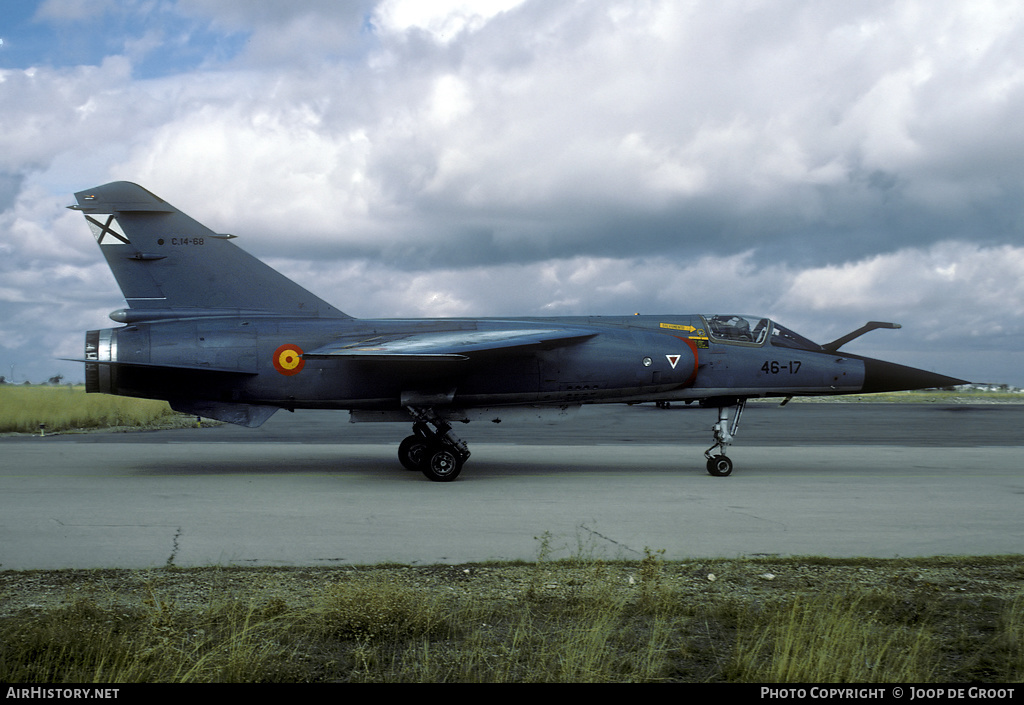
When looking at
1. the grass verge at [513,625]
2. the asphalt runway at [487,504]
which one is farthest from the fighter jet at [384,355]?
the grass verge at [513,625]

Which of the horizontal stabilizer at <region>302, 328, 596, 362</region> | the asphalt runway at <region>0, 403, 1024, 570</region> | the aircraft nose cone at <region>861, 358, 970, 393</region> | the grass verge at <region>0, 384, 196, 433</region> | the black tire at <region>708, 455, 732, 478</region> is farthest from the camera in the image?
the grass verge at <region>0, 384, 196, 433</region>

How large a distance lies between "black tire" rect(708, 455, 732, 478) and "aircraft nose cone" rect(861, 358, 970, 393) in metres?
3.21

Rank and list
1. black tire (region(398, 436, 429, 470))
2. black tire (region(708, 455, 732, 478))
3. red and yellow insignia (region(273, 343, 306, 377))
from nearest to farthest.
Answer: red and yellow insignia (region(273, 343, 306, 377))
black tire (region(708, 455, 732, 478))
black tire (region(398, 436, 429, 470))

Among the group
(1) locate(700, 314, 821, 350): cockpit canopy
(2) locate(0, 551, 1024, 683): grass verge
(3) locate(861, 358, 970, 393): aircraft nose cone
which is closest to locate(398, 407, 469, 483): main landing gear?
(1) locate(700, 314, 821, 350): cockpit canopy

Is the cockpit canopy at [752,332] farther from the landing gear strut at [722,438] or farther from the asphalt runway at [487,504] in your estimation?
the asphalt runway at [487,504]

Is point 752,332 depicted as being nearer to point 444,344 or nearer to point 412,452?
point 444,344

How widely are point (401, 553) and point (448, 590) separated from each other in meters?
1.48

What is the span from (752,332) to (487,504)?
6.59 meters

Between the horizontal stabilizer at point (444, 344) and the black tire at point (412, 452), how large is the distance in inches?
76.2

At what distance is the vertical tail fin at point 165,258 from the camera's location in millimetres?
13305

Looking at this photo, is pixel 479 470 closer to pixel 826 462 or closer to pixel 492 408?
pixel 492 408

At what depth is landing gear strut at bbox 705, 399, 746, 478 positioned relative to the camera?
13.4 metres

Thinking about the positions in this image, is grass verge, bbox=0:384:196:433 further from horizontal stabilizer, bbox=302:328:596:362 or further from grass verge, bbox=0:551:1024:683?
grass verge, bbox=0:551:1024:683
